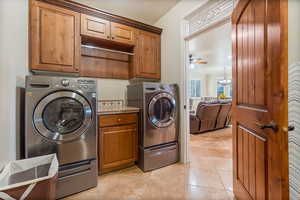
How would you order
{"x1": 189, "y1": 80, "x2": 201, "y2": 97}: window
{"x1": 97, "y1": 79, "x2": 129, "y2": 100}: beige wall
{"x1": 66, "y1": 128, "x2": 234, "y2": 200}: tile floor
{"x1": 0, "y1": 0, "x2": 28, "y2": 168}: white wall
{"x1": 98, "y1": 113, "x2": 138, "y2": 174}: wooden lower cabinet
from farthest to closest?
{"x1": 189, "y1": 80, "x2": 201, "y2": 97}: window
{"x1": 97, "y1": 79, "x2": 129, "y2": 100}: beige wall
{"x1": 98, "y1": 113, "x2": 138, "y2": 174}: wooden lower cabinet
{"x1": 66, "y1": 128, "x2": 234, "y2": 200}: tile floor
{"x1": 0, "y1": 0, "x2": 28, "y2": 168}: white wall

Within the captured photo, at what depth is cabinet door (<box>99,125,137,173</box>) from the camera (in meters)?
1.91

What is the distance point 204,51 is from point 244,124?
13.1ft

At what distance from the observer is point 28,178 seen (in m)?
1.38

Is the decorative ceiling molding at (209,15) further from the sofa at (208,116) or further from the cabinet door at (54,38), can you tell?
the sofa at (208,116)

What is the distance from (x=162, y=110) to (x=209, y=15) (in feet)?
4.86

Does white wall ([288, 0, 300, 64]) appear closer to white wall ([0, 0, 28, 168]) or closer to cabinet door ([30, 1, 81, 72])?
cabinet door ([30, 1, 81, 72])

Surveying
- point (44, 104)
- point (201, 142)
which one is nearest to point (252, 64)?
point (44, 104)

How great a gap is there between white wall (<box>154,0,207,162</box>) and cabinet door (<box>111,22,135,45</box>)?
632mm

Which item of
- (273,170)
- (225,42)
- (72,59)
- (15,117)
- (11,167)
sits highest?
(225,42)

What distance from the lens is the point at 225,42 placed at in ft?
12.8

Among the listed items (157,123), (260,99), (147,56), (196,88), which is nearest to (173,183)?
(157,123)

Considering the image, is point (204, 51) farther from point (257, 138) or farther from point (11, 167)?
point (11, 167)

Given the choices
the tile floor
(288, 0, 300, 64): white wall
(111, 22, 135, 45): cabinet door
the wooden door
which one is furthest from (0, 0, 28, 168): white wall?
(288, 0, 300, 64): white wall

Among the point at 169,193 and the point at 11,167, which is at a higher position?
the point at 11,167
